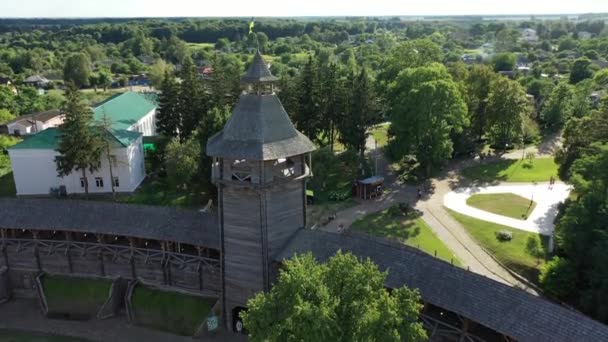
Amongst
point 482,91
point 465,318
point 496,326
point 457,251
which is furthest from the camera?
point 482,91

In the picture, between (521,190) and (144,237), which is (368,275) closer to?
(144,237)

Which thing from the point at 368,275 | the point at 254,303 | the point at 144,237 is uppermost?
the point at 368,275

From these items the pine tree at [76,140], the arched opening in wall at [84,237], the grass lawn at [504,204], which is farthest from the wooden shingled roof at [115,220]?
the grass lawn at [504,204]

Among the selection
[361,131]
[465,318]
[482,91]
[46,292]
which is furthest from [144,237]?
[482,91]

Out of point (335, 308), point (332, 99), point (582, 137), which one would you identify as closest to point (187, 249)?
point (335, 308)

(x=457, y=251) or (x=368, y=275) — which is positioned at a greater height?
(x=368, y=275)

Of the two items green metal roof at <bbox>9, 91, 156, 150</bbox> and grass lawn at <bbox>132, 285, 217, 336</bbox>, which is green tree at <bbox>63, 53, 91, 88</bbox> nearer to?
green metal roof at <bbox>9, 91, 156, 150</bbox>

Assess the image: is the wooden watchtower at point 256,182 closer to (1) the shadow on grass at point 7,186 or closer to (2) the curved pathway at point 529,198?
(2) the curved pathway at point 529,198

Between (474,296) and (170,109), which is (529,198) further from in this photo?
(170,109)
